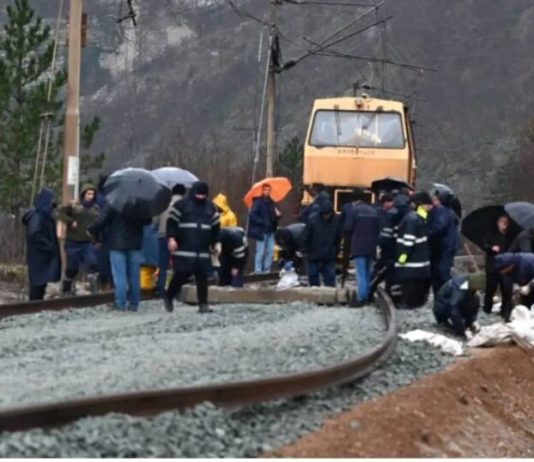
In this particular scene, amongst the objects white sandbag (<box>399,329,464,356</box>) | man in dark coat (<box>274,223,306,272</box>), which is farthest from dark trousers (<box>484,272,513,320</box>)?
man in dark coat (<box>274,223,306,272</box>)

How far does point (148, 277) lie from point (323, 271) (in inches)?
104

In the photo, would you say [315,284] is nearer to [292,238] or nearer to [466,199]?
[292,238]

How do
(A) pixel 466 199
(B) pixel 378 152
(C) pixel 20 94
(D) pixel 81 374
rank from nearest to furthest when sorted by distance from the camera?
(D) pixel 81 374 → (B) pixel 378 152 → (C) pixel 20 94 → (A) pixel 466 199

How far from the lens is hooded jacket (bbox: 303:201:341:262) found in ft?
65.7

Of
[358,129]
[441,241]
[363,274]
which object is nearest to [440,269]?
[441,241]

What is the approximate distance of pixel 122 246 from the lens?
1714 centimetres

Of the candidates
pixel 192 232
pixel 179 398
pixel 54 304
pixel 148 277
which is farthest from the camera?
A: pixel 148 277

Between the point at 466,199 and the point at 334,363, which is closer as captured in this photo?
the point at 334,363

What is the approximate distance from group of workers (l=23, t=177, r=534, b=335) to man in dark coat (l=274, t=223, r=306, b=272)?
0.13ft

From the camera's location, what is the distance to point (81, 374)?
33.5ft

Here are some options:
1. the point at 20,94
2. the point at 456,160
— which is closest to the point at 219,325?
the point at 20,94

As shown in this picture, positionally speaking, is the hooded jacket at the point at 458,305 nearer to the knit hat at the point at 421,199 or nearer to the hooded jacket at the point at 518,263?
the hooded jacket at the point at 518,263

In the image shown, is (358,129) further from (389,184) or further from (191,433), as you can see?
(191,433)

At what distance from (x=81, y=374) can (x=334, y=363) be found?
2.19 metres
